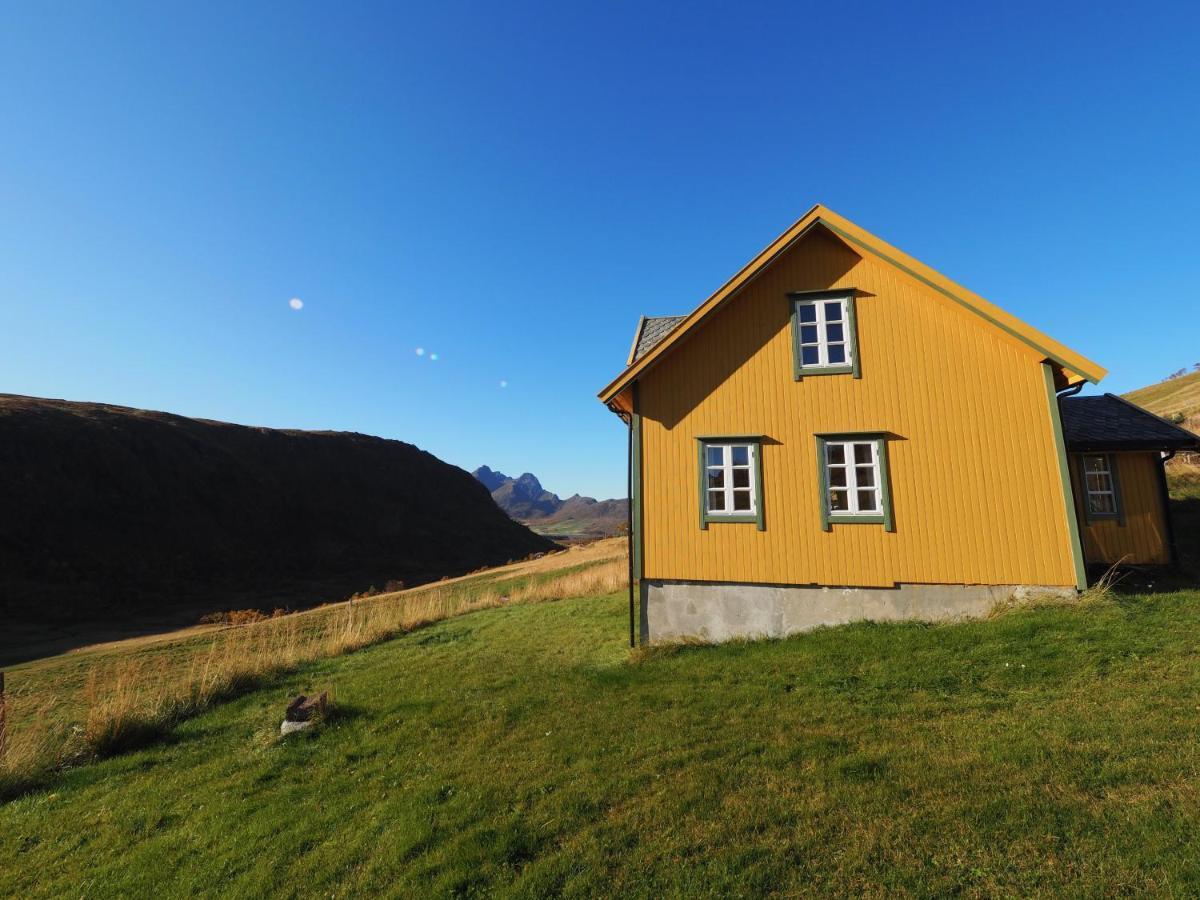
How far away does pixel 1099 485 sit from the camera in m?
13.9

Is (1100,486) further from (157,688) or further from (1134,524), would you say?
(157,688)

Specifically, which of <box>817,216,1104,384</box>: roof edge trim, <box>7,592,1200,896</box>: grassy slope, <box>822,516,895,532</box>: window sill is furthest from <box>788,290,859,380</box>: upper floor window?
Result: <box>7,592,1200,896</box>: grassy slope

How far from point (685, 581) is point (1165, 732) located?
7816 mm

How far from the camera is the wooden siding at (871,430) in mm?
11031

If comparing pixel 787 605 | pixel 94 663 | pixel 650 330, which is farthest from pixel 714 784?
pixel 94 663

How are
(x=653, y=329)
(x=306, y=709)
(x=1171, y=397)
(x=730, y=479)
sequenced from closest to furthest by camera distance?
1. (x=306, y=709)
2. (x=730, y=479)
3. (x=653, y=329)
4. (x=1171, y=397)

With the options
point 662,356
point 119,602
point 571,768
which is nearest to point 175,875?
point 571,768

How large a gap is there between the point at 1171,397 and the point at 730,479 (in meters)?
73.4

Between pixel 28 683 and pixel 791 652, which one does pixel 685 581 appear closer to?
pixel 791 652

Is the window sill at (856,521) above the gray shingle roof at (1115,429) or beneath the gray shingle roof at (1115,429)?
beneath

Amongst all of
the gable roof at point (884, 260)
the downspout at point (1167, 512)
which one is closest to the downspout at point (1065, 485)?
the gable roof at point (884, 260)

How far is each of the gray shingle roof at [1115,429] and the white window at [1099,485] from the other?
1.86 feet

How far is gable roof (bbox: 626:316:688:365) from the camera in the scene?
1587 centimetres

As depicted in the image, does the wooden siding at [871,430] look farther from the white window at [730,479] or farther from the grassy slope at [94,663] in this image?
the grassy slope at [94,663]
